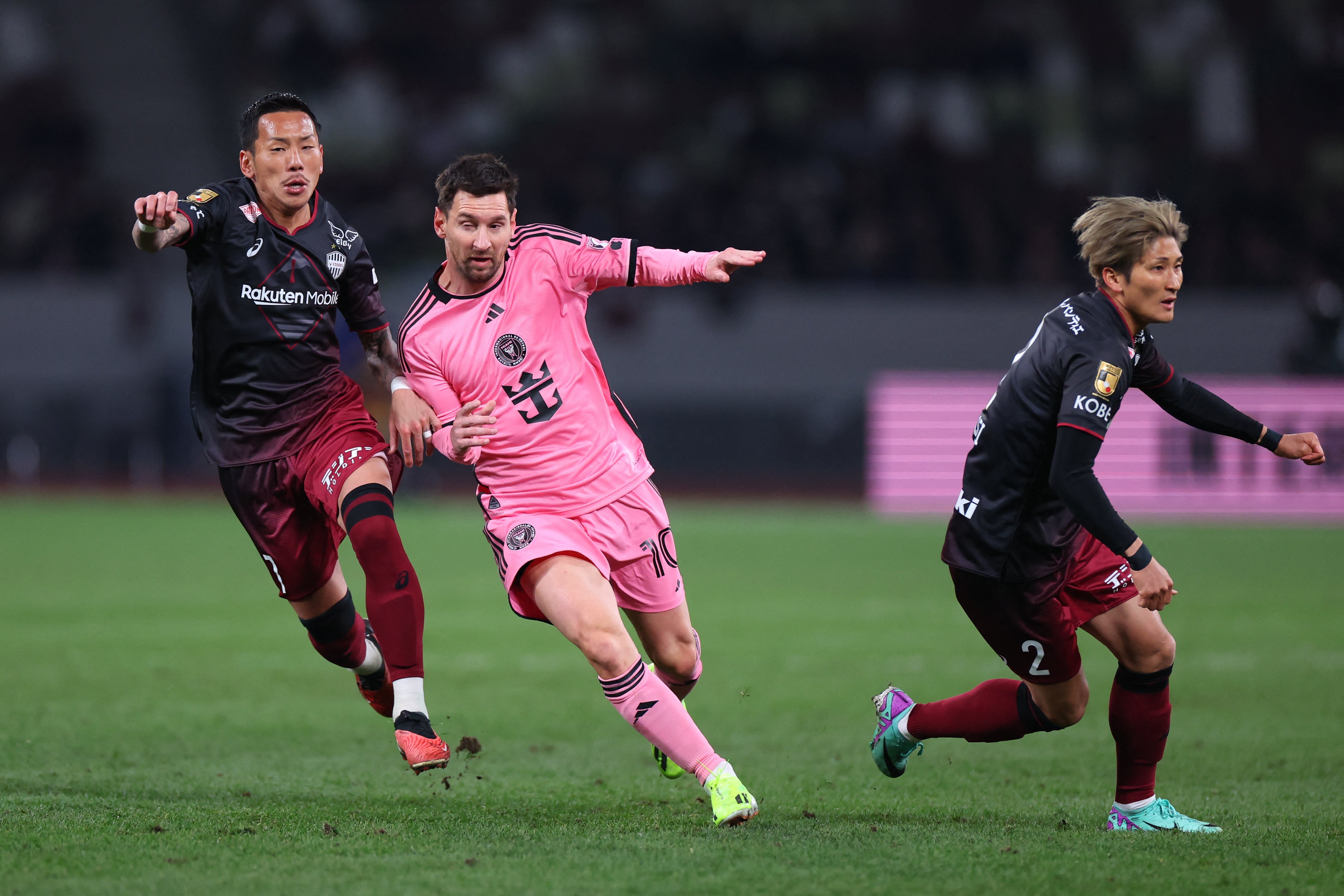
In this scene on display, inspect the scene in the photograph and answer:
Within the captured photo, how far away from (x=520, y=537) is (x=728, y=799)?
3.69 ft

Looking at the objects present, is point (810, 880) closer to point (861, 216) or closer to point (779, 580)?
point (779, 580)

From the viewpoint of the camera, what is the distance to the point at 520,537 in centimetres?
470

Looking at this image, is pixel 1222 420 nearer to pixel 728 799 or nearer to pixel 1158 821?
pixel 1158 821

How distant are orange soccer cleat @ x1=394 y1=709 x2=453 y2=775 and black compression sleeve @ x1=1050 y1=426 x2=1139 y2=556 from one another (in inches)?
83.1

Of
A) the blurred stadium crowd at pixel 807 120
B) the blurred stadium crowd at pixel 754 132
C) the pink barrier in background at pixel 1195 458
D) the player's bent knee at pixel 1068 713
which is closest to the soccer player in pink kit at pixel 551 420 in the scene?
the player's bent knee at pixel 1068 713

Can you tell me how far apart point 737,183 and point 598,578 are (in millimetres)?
21017

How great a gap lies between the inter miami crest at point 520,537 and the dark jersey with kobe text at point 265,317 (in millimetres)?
1098

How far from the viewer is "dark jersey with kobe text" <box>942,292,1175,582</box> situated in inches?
173

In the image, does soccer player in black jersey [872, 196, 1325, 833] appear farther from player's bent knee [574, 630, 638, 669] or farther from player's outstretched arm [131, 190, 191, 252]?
player's outstretched arm [131, 190, 191, 252]

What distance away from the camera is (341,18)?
90.1 ft

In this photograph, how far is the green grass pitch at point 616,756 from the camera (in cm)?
390

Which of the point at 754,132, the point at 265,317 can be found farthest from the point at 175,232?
the point at 754,132

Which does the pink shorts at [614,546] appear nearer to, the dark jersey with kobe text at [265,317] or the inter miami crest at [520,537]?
the inter miami crest at [520,537]

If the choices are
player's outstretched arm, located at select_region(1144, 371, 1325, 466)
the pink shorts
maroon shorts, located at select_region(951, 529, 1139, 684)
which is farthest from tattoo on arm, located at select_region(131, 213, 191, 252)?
player's outstretched arm, located at select_region(1144, 371, 1325, 466)
